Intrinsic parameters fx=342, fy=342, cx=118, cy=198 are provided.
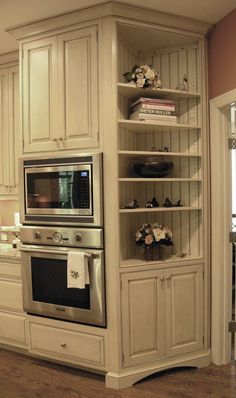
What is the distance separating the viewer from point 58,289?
256 cm

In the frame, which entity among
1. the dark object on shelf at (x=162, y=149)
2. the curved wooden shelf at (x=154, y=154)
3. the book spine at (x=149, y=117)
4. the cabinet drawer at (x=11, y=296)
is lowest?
the cabinet drawer at (x=11, y=296)

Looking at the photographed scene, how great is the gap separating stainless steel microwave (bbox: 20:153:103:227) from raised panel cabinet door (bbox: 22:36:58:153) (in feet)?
0.52

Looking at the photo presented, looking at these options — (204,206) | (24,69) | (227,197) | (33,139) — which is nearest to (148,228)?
(204,206)

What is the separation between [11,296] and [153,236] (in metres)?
1.32

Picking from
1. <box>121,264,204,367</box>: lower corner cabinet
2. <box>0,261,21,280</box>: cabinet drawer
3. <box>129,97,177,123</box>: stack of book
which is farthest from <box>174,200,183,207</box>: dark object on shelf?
<box>0,261,21,280</box>: cabinet drawer

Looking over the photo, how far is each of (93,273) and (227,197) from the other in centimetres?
119

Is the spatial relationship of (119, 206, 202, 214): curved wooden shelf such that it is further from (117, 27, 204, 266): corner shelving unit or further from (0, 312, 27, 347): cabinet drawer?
(0, 312, 27, 347): cabinet drawer

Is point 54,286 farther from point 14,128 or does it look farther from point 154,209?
point 14,128

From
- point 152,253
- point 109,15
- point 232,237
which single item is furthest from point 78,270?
point 109,15

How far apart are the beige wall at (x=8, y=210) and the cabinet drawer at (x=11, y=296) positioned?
0.93m

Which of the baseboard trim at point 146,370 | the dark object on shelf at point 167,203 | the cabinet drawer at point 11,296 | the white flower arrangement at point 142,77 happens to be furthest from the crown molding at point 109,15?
the baseboard trim at point 146,370

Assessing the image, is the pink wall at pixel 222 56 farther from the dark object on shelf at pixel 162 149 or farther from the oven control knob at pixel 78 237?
the oven control knob at pixel 78 237

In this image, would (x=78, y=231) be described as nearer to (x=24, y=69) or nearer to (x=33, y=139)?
(x=33, y=139)

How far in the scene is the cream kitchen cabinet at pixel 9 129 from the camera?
319cm
